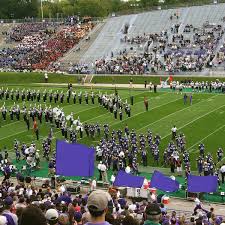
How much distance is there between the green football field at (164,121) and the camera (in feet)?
68.6

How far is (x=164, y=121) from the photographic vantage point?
24.2m

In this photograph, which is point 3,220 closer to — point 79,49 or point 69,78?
point 69,78

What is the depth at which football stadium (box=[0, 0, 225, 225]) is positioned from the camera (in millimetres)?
10352

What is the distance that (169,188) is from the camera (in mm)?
14141

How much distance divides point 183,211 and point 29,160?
6.56 meters

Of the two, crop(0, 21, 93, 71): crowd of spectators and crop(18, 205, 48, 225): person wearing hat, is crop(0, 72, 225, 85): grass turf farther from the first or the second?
crop(18, 205, 48, 225): person wearing hat

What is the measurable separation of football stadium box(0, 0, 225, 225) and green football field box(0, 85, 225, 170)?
0.05m

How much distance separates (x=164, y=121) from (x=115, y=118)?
2304 millimetres

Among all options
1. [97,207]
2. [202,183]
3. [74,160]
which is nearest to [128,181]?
[74,160]

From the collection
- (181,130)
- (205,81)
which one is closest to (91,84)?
(205,81)

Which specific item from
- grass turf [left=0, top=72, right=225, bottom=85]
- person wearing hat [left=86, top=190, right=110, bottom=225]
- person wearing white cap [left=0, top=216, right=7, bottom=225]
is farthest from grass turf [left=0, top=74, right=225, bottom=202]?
person wearing hat [left=86, top=190, right=110, bottom=225]

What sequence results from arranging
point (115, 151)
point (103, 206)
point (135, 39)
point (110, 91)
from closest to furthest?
point (103, 206)
point (115, 151)
point (110, 91)
point (135, 39)

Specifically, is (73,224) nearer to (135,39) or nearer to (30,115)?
(30,115)

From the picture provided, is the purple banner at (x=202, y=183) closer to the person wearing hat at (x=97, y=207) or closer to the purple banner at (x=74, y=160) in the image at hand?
the purple banner at (x=74, y=160)
